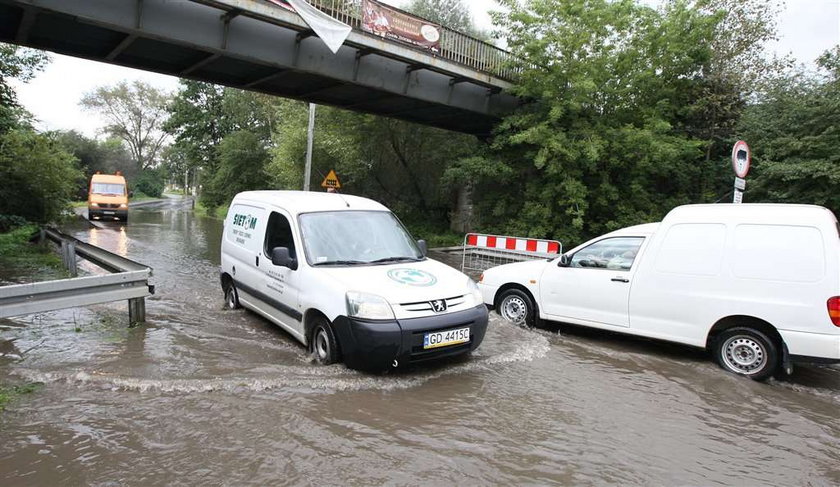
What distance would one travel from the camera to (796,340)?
5262 millimetres

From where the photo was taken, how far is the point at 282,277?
6.06 metres

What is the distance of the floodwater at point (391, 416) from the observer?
346 cm

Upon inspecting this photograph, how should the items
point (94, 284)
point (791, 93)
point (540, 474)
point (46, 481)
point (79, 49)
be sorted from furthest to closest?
point (791, 93)
point (79, 49)
point (94, 284)
point (540, 474)
point (46, 481)

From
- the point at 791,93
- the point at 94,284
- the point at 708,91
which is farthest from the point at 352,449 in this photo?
the point at 708,91

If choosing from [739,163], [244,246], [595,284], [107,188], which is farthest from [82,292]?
[107,188]

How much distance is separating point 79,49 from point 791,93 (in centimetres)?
2002

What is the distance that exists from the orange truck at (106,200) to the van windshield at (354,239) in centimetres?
2359

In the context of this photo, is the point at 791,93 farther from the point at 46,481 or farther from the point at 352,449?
the point at 46,481

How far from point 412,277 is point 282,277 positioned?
1728 millimetres

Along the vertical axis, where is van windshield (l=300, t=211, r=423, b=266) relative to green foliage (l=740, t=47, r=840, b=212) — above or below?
below

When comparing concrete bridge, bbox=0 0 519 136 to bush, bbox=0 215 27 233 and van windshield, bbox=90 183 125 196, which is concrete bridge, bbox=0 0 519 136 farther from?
van windshield, bbox=90 183 125 196

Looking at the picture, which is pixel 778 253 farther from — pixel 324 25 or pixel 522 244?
pixel 324 25

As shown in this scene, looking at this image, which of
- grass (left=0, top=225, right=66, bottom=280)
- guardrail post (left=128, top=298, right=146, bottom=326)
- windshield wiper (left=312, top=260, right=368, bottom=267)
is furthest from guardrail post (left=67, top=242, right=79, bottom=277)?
windshield wiper (left=312, top=260, right=368, bottom=267)

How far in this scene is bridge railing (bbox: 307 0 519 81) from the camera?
1382 cm
